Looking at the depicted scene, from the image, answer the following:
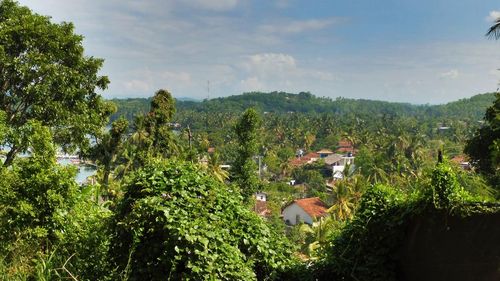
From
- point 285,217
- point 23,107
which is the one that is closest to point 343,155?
point 285,217

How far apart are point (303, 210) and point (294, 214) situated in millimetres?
1856

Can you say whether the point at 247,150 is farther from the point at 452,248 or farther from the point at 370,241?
the point at 452,248

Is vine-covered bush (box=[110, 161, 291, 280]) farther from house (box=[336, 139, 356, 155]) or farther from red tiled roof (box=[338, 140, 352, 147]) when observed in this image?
red tiled roof (box=[338, 140, 352, 147])

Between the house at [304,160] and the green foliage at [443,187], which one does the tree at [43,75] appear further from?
the house at [304,160]

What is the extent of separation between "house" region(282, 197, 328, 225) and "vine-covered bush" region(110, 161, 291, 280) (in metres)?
33.4

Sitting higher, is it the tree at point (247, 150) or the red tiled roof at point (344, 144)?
the tree at point (247, 150)

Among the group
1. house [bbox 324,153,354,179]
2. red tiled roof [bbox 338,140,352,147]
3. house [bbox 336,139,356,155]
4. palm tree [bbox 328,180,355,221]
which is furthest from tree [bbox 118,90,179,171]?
red tiled roof [bbox 338,140,352,147]

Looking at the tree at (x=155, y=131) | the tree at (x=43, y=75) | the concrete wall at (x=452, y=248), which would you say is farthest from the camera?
the tree at (x=155, y=131)

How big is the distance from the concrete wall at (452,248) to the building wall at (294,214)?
112 feet

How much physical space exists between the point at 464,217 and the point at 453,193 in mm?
273

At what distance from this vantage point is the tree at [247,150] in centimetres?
2262

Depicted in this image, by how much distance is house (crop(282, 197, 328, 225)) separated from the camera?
128 ft

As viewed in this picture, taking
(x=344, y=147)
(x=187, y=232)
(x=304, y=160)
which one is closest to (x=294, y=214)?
(x=187, y=232)

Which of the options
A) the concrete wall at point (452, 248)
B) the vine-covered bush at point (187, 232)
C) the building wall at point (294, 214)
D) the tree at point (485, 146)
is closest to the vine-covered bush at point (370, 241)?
the concrete wall at point (452, 248)
